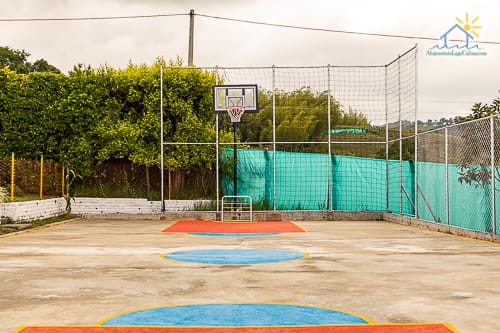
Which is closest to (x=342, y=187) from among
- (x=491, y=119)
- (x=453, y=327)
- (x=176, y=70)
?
(x=176, y=70)

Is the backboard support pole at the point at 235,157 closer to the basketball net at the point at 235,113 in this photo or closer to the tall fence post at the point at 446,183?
the basketball net at the point at 235,113

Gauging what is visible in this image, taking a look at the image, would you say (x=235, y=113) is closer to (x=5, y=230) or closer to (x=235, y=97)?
(x=235, y=97)

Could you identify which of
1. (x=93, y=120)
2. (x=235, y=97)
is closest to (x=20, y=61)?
(x=93, y=120)

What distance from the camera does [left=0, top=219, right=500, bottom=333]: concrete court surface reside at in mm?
6016

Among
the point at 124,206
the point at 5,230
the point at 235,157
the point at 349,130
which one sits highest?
the point at 349,130

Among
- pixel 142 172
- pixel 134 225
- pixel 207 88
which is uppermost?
pixel 207 88

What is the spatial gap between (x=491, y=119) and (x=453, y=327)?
318 inches

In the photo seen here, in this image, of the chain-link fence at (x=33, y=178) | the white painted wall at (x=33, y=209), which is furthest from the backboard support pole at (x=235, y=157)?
the chain-link fence at (x=33, y=178)

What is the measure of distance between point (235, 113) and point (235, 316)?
589 inches

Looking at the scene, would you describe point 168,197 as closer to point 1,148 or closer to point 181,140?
point 181,140

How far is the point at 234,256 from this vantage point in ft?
34.4

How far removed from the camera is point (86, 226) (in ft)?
57.9

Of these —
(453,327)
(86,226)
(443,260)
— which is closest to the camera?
(453,327)

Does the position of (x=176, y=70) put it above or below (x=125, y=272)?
above
